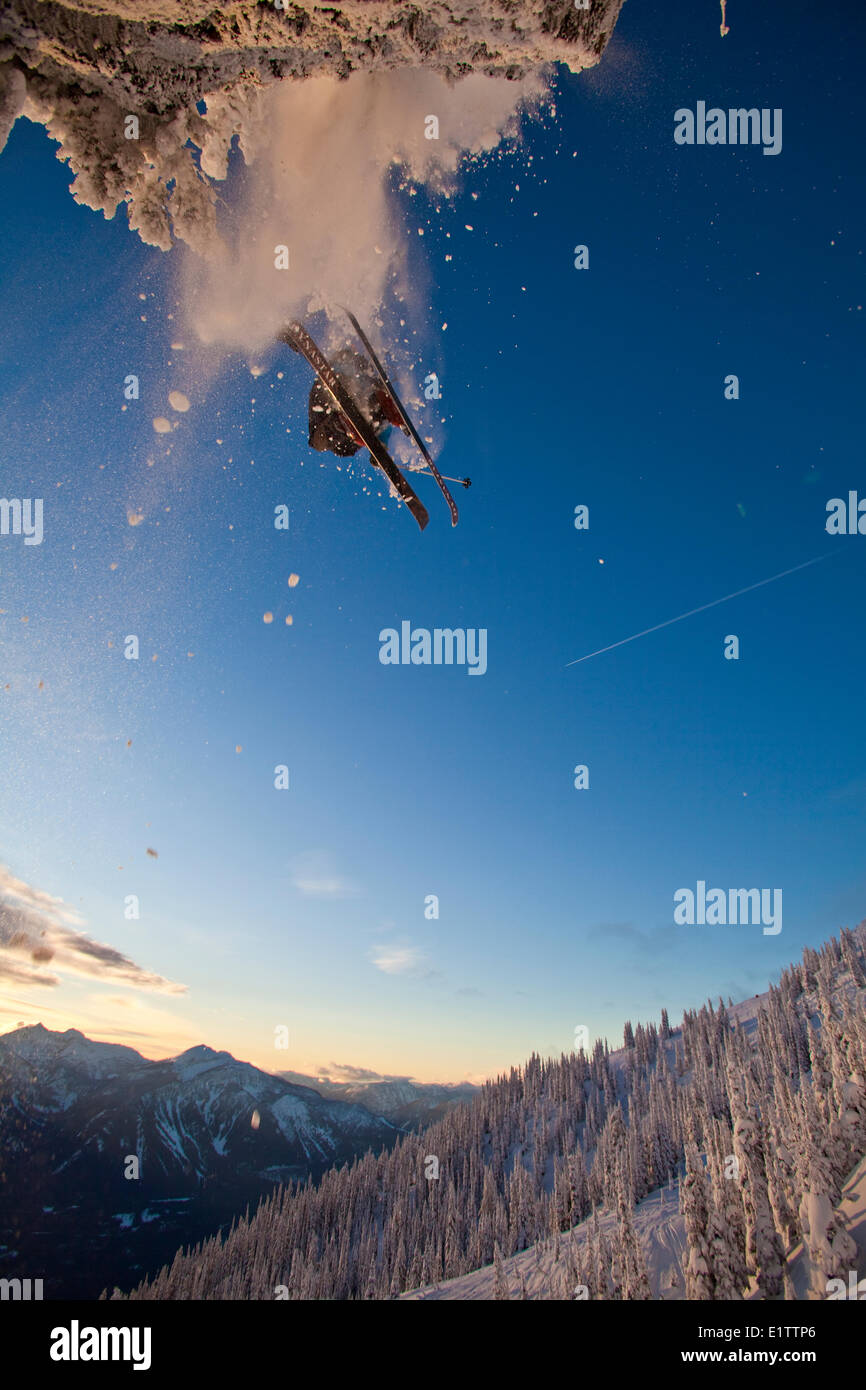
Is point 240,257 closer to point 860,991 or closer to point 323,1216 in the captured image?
point 860,991

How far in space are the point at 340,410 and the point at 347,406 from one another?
0.69ft

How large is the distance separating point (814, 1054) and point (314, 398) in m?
79.1

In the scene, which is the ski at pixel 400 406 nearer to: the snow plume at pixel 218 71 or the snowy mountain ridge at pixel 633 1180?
the snow plume at pixel 218 71

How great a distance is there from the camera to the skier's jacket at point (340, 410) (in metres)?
7.70

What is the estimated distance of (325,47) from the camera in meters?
3.81

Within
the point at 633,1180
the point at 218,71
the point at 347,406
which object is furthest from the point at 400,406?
the point at 633,1180

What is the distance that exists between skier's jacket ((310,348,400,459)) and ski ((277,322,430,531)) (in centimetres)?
13

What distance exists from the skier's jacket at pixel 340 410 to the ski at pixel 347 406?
13cm

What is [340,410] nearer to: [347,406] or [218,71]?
[347,406]

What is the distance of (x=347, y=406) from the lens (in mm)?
7879

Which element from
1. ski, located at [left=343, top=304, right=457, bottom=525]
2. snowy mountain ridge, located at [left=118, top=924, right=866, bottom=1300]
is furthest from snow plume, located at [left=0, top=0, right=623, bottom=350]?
snowy mountain ridge, located at [left=118, top=924, right=866, bottom=1300]

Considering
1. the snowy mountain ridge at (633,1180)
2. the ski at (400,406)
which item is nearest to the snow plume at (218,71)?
the ski at (400,406)

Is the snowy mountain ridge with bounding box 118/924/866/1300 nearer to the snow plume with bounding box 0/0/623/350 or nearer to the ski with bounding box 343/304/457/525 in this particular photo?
the ski with bounding box 343/304/457/525
